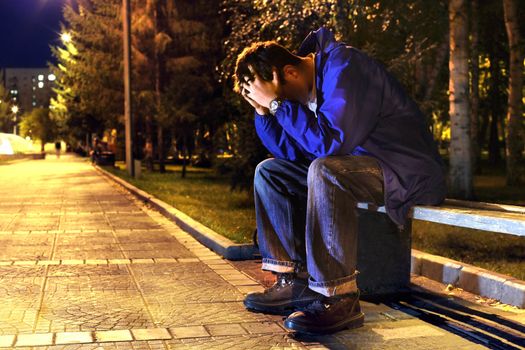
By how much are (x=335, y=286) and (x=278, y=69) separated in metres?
1.31

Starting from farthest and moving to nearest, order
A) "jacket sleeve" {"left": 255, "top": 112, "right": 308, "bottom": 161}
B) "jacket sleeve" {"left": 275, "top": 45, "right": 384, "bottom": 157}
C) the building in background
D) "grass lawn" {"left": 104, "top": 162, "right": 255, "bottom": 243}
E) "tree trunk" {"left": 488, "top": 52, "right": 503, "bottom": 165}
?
1. the building in background
2. "tree trunk" {"left": 488, "top": 52, "right": 503, "bottom": 165}
3. "grass lawn" {"left": 104, "top": 162, "right": 255, "bottom": 243}
4. "jacket sleeve" {"left": 255, "top": 112, "right": 308, "bottom": 161}
5. "jacket sleeve" {"left": 275, "top": 45, "right": 384, "bottom": 157}

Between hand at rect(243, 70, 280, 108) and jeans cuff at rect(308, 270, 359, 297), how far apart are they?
107 centimetres

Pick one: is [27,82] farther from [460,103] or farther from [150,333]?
[150,333]

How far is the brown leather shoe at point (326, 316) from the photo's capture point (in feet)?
11.8

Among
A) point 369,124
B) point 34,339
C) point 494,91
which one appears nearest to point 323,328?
point 369,124

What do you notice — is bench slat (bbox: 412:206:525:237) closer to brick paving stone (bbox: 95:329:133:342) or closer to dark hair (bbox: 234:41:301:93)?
dark hair (bbox: 234:41:301:93)

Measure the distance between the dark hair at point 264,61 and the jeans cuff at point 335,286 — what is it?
1204 millimetres

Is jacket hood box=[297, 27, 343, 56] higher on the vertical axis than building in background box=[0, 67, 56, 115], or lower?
lower

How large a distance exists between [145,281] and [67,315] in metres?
1.18

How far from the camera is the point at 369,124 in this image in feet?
11.7

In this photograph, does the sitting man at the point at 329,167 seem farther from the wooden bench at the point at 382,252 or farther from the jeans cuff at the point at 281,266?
the wooden bench at the point at 382,252

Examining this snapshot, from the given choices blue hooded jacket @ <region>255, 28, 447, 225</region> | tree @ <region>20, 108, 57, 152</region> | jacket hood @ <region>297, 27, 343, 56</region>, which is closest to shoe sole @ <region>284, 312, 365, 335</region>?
blue hooded jacket @ <region>255, 28, 447, 225</region>

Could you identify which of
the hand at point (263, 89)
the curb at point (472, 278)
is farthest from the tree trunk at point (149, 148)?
the hand at point (263, 89)

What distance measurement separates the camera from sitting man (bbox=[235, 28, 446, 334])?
350 cm
